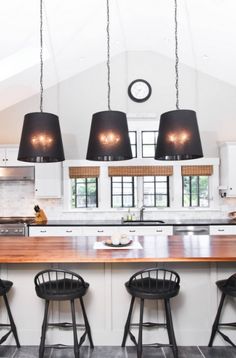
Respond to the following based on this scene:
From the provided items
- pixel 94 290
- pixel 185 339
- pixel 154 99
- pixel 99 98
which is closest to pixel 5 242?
pixel 94 290

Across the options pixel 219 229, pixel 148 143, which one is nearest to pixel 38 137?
pixel 148 143

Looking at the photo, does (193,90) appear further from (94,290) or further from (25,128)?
(94,290)

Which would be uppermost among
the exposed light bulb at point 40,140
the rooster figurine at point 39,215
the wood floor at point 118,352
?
the exposed light bulb at point 40,140

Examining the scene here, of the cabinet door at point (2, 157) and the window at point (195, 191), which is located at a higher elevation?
the cabinet door at point (2, 157)

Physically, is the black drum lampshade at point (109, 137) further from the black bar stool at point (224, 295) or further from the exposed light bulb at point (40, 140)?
the black bar stool at point (224, 295)

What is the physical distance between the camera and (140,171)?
5.46 meters

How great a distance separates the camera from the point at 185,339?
2.82 m

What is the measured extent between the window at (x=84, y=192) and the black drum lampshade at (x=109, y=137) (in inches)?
113

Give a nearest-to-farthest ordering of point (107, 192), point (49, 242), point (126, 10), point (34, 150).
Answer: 1. point (34, 150)
2. point (49, 242)
3. point (126, 10)
4. point (107, 192)

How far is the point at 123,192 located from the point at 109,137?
117 inches

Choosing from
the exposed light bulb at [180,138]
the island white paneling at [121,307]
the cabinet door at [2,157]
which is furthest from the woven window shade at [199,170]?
the cabinet door at [2,157]

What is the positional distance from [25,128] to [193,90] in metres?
3.89

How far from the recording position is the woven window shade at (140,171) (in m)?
5.45

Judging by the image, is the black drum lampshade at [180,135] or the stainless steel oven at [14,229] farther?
the stainless steel oven at [14,229]
